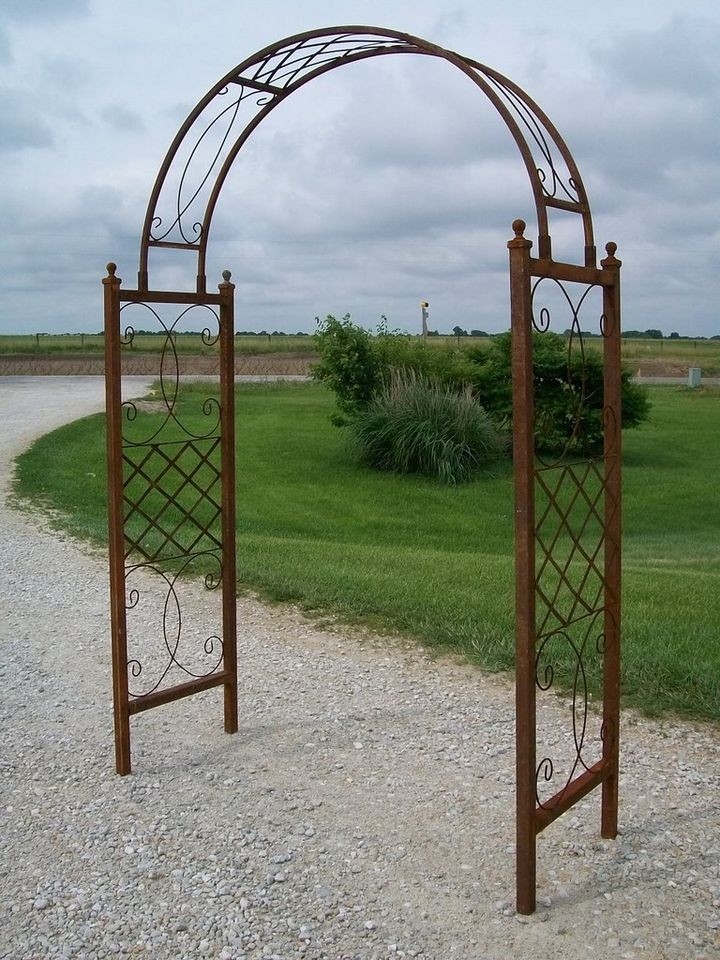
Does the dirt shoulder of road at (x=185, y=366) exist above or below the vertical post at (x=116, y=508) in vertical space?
above

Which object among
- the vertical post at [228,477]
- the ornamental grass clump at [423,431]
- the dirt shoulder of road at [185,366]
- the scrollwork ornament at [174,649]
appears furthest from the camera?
the dirt shoulder of road at [185,366]

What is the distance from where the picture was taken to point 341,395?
565 inches

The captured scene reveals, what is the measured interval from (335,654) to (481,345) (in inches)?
433

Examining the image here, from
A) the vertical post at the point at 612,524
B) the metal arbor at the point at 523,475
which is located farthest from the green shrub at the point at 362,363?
the vertical post at the point at 612,524

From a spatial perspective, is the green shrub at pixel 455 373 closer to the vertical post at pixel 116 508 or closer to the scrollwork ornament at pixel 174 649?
the scrollwork ornament at pixel 174 649

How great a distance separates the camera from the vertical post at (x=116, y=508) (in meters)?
3.86

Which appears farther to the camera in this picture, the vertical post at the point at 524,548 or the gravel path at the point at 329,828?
the gravel path at the point at 329,828

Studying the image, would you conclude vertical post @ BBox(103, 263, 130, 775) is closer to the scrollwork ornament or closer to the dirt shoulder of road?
the scrollwork ornament

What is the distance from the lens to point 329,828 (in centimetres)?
357

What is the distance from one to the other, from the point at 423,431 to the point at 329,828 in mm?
10149

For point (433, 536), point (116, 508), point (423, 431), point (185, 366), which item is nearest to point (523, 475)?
point (116, 508)

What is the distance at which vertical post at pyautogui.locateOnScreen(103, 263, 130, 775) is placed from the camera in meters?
3.86

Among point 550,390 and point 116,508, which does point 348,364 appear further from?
point 116,508

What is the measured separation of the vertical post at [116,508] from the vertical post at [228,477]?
1.59ft
